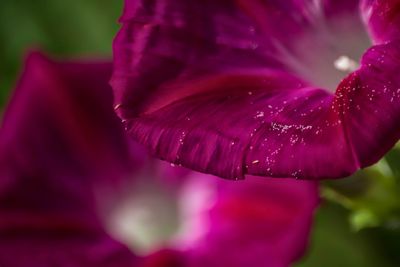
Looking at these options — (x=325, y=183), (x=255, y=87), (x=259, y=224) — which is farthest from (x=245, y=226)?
(x=255, y=87)

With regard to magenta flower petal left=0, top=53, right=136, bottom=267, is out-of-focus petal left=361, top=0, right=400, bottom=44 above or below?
above

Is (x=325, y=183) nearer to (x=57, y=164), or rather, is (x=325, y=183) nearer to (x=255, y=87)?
(x=255, y=87)

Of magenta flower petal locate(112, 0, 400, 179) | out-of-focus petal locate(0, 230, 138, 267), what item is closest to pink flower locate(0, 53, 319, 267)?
out-of-focus petal locate(0, 230, 138, 267)

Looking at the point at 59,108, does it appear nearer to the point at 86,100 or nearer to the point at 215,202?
the point at 86,100

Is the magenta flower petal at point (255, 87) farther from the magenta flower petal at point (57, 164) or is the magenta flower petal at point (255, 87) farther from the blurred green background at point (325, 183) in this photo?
the magenta flower petal at point (57, 164)

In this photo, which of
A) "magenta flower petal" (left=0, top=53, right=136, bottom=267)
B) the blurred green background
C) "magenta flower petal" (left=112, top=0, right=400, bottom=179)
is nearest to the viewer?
"magenta flower petal" (left=112, top=0, right=400, bottom=179)

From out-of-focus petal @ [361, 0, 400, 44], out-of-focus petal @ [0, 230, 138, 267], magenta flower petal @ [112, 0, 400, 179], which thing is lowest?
out-of-focus petal @ [0, 230, 138, 267]

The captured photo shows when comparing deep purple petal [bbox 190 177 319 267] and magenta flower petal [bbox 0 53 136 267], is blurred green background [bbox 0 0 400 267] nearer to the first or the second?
deep purple petal [bbox 190 177 319 267]

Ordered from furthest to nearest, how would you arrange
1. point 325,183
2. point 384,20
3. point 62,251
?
point 62,251 → point 325,183 → point 384,20
